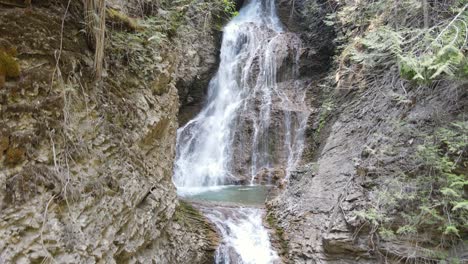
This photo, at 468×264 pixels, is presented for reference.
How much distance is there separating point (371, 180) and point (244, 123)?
7193 millimetres

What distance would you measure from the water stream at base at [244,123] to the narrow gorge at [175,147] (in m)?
1.08

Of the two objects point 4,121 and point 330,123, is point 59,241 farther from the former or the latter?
point 330,123

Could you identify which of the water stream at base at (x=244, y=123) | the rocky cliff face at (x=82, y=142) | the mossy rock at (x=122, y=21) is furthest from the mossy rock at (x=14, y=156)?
the water stream at base at (x=244, y=123)

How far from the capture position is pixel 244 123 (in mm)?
12164

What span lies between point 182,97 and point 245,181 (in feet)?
14.6

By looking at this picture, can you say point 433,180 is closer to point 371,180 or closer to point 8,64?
point 371,180

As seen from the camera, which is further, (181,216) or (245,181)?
(245,181)

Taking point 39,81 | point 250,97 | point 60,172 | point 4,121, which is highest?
point 250,97

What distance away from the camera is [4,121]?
249 centimetres

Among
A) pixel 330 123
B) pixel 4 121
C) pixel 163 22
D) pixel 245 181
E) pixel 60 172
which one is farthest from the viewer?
pixel 245 181

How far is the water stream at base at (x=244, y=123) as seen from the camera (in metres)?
11.1

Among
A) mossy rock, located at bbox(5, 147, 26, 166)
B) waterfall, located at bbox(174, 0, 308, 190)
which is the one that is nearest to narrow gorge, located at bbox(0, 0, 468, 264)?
mossy rock, located at bbox(5, 147, 26, 166)

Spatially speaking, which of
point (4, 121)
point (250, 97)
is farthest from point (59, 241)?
point (250, 97)

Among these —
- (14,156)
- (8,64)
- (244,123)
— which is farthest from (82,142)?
(244,123)
